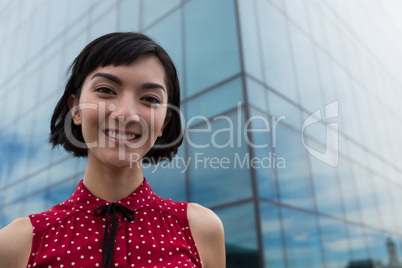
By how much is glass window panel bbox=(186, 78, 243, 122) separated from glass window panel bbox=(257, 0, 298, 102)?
1005mm

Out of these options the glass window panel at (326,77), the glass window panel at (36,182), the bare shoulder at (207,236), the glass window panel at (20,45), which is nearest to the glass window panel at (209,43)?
the glass window panel at (326,77)

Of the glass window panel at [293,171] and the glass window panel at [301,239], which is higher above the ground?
the glass window panel at [293,171]

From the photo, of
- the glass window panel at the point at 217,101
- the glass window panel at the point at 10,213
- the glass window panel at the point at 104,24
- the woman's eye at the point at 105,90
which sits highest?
the glass window panel at the point at 104,24

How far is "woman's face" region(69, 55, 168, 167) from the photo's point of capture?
1.41m

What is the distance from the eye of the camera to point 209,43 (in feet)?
24.5

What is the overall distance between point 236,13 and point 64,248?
6.64 meters

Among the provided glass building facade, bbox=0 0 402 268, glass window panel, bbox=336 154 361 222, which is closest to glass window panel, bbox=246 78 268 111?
glass building facade, bbox=0 0 402 268

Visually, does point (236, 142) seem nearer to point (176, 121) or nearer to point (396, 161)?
point (176, 121)

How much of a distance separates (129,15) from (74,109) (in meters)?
9.20

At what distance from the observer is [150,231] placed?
1455 mm

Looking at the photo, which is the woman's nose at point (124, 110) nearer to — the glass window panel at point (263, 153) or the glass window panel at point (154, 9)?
the glass window panel at point (263, 153)

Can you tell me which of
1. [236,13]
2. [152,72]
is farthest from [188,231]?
[236,13]

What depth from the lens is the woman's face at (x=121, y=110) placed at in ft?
4.64

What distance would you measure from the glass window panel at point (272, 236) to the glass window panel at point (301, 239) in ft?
0.92
